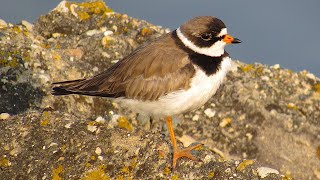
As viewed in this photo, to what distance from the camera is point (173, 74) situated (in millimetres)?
10953

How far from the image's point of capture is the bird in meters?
10.8

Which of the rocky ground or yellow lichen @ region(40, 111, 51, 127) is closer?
the rocky ground

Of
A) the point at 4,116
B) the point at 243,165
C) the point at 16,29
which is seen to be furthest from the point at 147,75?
the point at 16,29

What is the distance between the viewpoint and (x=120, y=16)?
17281 millimetres

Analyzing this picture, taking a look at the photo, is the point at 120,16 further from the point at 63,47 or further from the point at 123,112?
the point at 123,112

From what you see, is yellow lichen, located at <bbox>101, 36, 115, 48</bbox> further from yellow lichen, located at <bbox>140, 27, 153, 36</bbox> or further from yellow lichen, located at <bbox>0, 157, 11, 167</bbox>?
yellow lichen, located at <bbox>0, 157, 11, 167</bbox>

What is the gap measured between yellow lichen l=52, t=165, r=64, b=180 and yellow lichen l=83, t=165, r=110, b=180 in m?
0.40

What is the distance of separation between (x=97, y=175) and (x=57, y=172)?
636mm

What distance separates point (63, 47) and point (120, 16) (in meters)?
2.20

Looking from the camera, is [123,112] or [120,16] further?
[120,16]

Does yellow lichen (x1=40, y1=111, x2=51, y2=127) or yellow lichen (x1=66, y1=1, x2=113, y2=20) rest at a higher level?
yellow lichen (x1=66, y1=1, x2=113, y2=20)

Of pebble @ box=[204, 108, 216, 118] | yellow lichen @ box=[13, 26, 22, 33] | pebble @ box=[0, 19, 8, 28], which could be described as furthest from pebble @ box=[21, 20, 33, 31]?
pebble @ box=[204, 108, 216, 118]

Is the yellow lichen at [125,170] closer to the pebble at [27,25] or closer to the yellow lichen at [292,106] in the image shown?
the yellow lichen at [292,106]

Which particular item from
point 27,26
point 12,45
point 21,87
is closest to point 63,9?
point 27,26
